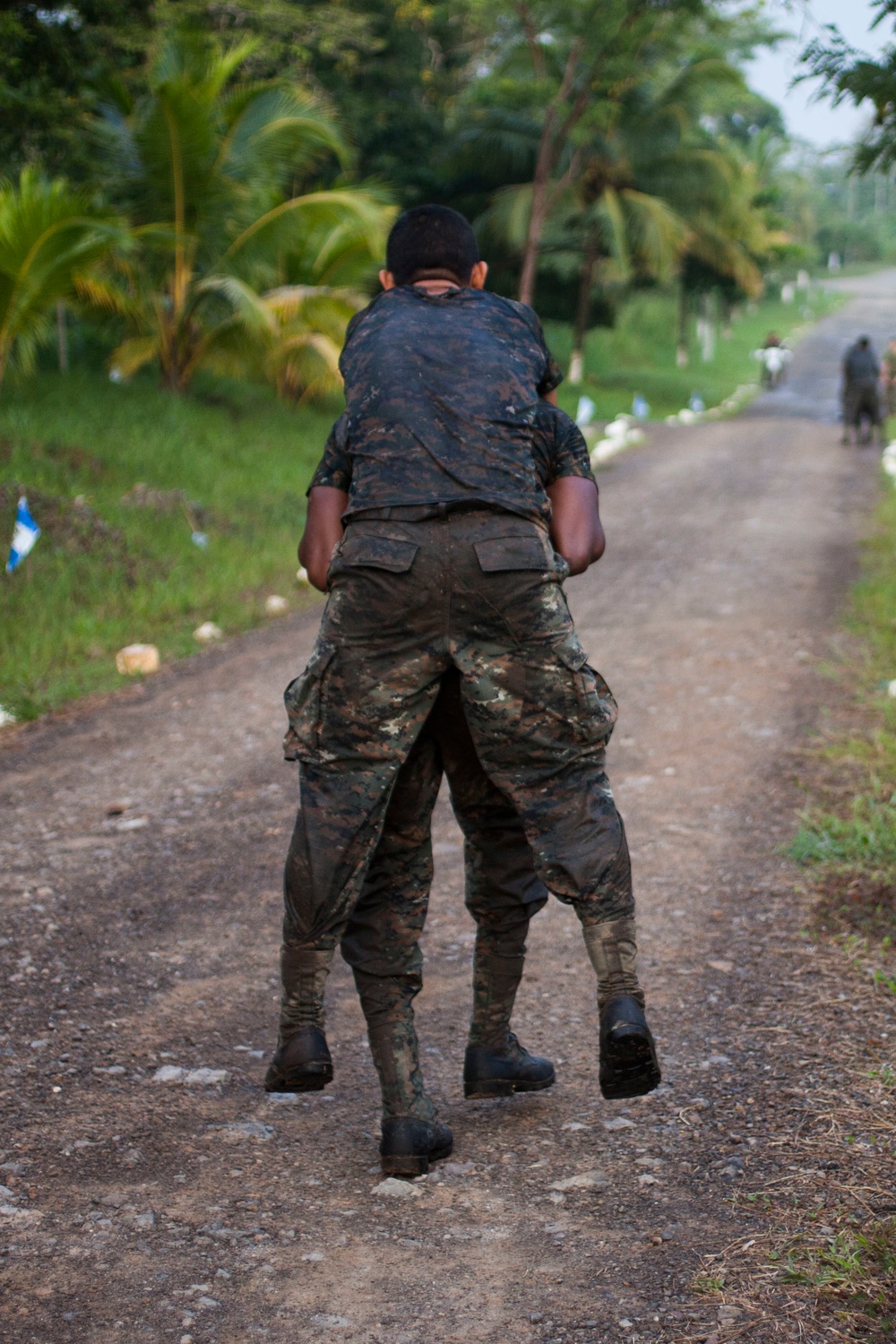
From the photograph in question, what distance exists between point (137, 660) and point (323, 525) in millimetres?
5322

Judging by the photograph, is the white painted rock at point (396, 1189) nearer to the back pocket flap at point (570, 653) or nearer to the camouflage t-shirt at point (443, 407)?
the back pocket flap at point (570, 653)

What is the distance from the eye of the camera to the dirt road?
2.46m

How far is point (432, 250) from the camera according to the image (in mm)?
2959

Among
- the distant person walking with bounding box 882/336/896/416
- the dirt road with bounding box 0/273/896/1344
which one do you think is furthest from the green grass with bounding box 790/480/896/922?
the distant person walking with bounding box 882/336/896/416

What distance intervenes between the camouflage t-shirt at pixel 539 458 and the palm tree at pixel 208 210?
11170mm

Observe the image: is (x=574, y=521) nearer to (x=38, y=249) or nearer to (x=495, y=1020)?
(x=495, y=1020)

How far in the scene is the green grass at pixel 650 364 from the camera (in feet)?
85.5

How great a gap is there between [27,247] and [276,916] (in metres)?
7.91

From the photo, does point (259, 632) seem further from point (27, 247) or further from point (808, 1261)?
point (808, 1261)

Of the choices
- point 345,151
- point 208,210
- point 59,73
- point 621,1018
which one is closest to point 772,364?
point 345,151

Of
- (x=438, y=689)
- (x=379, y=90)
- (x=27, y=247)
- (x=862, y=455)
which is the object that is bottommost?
(x=862, y=455)

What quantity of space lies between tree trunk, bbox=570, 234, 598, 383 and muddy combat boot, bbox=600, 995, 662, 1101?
2372cm

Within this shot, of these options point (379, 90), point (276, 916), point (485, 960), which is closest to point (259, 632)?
point (276, 916)

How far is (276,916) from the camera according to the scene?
4.48 meters
